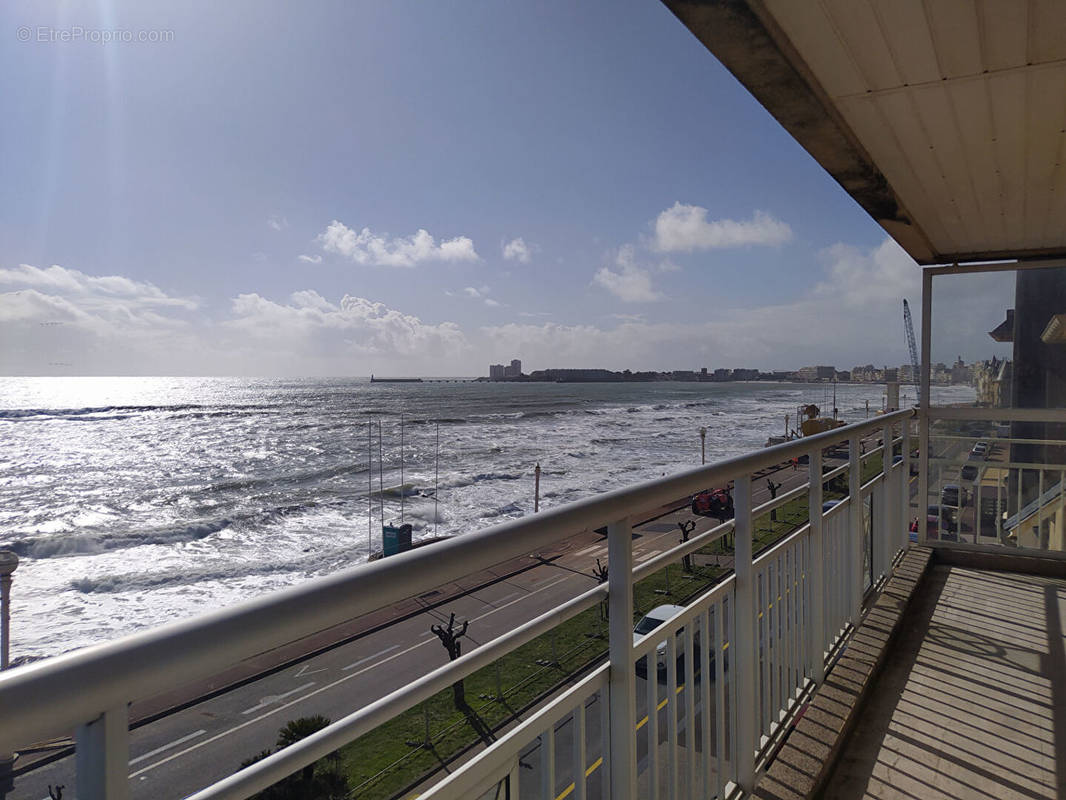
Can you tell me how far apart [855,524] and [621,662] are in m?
1.89

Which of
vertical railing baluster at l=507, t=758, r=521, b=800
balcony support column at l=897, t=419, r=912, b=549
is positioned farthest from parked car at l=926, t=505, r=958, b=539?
vertical railing baluster at l=507, t=758, r=521, b=800

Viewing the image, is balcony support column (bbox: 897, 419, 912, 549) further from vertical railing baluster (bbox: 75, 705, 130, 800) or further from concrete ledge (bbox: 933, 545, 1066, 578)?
vertical railing baluster (bbox: 75, 705, 130, 800)

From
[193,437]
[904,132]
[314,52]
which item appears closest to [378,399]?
[193,437]

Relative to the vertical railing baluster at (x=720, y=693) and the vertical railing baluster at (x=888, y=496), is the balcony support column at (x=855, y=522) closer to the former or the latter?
the vertical railing baluster at (x=888, y=496)

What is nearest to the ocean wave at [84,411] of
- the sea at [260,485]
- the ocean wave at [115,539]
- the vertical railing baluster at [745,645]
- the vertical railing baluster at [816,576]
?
the sea at [260,485]

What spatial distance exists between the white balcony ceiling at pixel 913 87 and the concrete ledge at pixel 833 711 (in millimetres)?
1912

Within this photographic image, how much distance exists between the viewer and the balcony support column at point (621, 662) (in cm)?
101

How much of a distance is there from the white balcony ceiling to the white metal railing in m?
1.02

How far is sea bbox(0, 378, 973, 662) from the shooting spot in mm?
20297

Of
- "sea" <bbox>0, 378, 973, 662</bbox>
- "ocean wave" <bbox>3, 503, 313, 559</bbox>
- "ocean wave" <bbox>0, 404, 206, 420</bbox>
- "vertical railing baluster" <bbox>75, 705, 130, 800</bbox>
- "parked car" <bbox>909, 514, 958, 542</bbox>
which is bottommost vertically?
"ocean wave" <bbox>3, 503, 313, 559</bbox>

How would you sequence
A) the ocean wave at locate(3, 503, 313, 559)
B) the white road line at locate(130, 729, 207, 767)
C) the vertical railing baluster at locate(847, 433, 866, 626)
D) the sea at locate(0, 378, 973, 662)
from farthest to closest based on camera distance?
1. the ocean wave at locate(3, 503, 313, 559)
2. the sea at locate(0, 378, 973, 662)
3. the vertical railing baluster at locate(847, 433, 866, 626)
4. the white road line at locate(130, 729, 207, 767)

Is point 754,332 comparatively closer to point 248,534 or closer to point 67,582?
point 248,534

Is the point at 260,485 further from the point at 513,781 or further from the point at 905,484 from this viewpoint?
the point at 513,781

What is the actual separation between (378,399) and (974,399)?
87.5 meters
